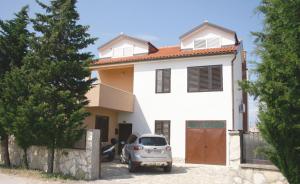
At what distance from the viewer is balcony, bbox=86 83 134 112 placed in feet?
58.0

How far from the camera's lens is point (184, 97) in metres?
20.0

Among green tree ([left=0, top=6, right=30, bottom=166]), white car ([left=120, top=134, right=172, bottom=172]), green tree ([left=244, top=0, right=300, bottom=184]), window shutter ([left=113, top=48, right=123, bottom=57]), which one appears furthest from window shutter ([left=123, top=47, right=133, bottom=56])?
green tree ([left=244, top=0, right=300, bottom=184])

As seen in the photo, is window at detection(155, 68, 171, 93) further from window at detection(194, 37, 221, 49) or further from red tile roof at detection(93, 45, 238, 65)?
window at detection(194, 37, 221, 49)

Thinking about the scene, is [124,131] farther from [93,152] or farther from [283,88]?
[283,88]

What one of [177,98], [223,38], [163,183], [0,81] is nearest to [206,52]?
[223,38]

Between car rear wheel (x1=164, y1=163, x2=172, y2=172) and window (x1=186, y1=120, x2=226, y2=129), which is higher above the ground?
window (x1=186, y1=120, x2=226, y2=129)

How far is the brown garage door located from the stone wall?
8217mm

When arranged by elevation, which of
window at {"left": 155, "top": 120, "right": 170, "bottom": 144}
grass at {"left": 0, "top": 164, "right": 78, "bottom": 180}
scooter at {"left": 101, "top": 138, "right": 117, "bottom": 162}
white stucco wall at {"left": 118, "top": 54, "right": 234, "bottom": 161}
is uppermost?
white stucco wall at {"left": 118, "top": 54, "right": 234, "bottom": 161}

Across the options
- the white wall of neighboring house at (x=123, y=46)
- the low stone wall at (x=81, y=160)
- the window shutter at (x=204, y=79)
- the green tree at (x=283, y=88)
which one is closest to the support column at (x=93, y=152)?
the low stone wall at (x=81, y=160)

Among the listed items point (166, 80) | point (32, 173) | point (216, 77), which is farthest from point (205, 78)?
point (32, 173)

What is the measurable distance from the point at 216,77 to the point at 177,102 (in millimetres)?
2956

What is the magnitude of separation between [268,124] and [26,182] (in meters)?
8.60

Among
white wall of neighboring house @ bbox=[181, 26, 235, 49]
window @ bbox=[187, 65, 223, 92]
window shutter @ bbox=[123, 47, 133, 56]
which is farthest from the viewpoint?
window shutter @ bbox=[123, 47, 133, 56]

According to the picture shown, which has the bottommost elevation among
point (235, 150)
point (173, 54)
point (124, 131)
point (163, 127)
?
point (235, 150)
